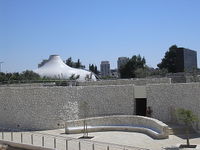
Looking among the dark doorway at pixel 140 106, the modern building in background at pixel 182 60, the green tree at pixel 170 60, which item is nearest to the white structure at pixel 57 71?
the green tree at pixel 170 60

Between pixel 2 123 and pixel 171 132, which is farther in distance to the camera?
pixel 2 123

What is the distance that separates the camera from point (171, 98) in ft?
87.4

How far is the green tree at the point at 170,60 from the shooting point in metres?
65.3

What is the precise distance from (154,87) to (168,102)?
1875 mm

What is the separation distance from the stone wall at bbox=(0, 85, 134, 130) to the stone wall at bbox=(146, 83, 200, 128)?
2.17 meters

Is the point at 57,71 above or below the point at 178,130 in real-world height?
above

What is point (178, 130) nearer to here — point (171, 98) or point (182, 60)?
point (171, 98)

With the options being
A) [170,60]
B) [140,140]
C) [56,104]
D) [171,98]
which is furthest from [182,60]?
[140,140]

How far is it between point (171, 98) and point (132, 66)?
43073 mm

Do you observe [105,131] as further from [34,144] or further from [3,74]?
[3,74]

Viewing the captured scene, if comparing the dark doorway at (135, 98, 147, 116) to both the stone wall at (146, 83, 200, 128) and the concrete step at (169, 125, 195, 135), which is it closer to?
the stone wall at (146, 83, 200, 128)

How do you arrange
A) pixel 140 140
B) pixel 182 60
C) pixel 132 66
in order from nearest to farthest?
pixel 140 140, pixel 182 60, pixel 132 66

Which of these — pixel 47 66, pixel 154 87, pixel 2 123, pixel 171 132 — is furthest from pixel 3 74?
pixel 171 132

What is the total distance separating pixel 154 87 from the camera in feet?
92.3
